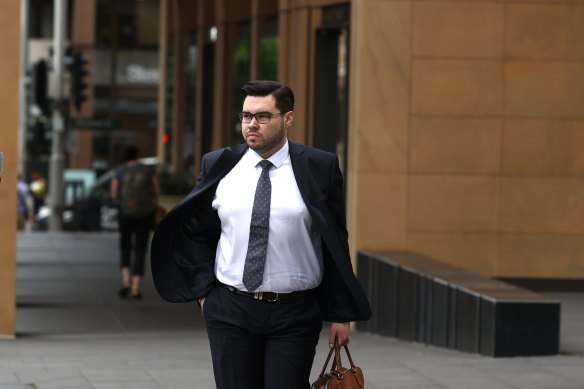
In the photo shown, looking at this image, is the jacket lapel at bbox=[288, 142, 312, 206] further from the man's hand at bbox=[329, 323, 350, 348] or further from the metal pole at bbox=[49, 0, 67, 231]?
the metal pole at bbox=[49, 0, 67, 231]

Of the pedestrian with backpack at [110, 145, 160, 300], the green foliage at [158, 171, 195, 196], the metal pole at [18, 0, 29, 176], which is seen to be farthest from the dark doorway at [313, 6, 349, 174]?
the metal pole at [18, 0, 29, 176]

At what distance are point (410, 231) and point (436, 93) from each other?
1.45m

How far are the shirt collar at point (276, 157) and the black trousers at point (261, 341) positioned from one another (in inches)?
21.8

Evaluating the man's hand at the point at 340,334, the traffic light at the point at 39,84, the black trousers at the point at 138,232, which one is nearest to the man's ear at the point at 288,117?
the man's hand at the point at 340,334

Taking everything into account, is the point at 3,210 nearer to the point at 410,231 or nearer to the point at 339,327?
the point at 410,231

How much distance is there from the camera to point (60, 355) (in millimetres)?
11305

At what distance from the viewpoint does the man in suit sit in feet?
18.8

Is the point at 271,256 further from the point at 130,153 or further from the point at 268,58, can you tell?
the point at 268,58

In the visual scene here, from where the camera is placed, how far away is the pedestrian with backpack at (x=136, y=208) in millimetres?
15641

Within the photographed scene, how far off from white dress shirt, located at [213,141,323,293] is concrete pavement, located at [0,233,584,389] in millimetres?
4005

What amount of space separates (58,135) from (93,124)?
7.28 ft

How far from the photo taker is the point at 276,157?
5.85m

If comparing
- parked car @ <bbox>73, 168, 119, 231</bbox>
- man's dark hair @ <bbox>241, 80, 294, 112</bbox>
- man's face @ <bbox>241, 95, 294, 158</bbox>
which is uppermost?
man's dark hair @ <bbox>241, 80, 294, 112</bbox>

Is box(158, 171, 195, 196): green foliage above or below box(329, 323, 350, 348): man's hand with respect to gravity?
below
